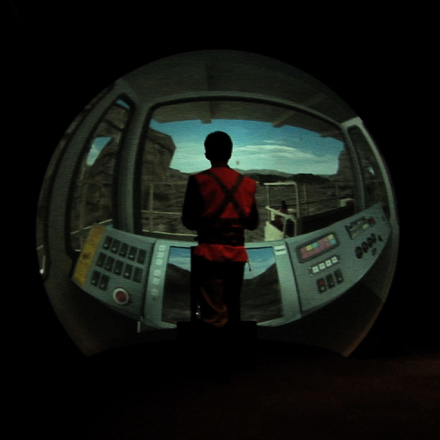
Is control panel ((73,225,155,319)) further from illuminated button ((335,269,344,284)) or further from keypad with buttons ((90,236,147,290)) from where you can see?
illuminated button ((335,269,344,284))

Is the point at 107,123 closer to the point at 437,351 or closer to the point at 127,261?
the point at 127,261

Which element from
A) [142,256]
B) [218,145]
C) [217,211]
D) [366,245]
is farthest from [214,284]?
[366,245]

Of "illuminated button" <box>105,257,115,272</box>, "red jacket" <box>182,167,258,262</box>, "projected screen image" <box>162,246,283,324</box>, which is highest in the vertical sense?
"red jacket" <box>182,167,258,262</box>

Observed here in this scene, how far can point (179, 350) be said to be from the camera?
3.06 metres

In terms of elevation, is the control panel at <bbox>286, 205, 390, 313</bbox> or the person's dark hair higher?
the person's dark hair

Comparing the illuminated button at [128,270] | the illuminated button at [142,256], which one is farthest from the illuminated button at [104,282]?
the illuminated button at [142,256]

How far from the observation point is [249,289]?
4.16 metres

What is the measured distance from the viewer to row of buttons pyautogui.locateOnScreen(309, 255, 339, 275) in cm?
405

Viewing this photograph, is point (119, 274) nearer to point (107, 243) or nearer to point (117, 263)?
point (117, 263)

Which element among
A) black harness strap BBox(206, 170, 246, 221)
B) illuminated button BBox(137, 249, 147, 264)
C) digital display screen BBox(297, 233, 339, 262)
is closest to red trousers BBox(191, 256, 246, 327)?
black harness strap BBox(206, 170, 246, 221)

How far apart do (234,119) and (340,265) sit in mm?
1286

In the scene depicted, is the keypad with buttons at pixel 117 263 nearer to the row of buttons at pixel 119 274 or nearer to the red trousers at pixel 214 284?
the row of buttons at pixel 119 274

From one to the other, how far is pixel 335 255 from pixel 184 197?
51.5 inches

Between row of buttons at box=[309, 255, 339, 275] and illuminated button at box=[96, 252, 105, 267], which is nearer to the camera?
illuminated button at box=[96, 252, 105, 267]
